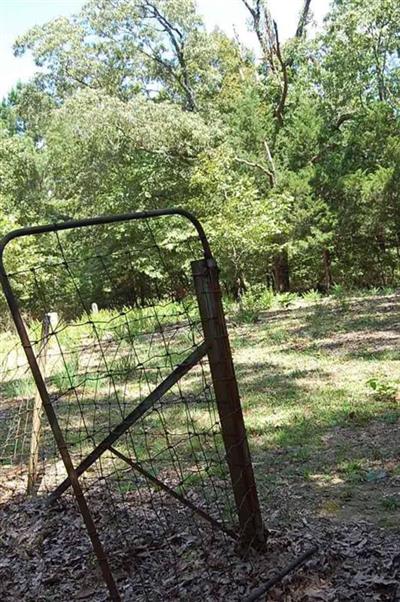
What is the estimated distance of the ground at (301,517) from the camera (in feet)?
7.56

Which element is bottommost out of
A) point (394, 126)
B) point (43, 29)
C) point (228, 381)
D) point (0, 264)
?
point (228, 381)

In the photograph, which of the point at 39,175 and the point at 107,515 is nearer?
the point at 107,515

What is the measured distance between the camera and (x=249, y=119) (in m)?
16.6

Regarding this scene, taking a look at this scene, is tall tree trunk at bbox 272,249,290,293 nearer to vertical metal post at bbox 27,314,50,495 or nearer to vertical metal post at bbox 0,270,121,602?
vertical metal post at bbox 27,314,50,495

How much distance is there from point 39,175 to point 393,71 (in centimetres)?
1305

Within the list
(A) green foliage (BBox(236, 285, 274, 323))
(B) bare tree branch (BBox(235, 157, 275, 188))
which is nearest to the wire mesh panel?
(A) green foliage (BBox(236, 285, 274, 323))

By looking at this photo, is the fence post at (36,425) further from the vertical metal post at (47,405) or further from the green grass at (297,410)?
the vertical metal post at (47,405)

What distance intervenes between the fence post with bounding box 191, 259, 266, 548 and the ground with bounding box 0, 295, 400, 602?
9.1 inches

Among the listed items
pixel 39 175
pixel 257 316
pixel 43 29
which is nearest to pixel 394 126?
pixel 257 316

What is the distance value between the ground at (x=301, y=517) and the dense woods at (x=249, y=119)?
8826 millimetres

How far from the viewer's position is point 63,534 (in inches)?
117

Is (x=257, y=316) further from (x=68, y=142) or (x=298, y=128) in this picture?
(x=68, y=142)

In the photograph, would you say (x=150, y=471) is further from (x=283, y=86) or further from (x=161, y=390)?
(x=283, y=86)

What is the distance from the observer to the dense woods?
15008mm
